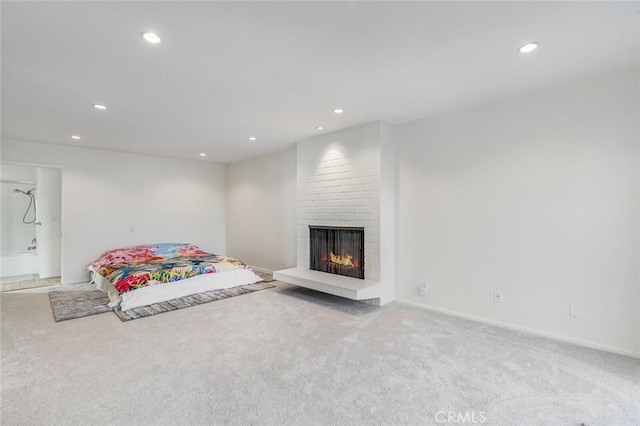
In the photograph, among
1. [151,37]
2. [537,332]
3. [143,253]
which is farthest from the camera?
[143,253]

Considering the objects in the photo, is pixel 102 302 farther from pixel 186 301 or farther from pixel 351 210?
pixel 351 210

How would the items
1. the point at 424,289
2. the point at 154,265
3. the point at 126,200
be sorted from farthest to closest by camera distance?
the point at 126,200 < the point at 154,265 < the point at 424,289

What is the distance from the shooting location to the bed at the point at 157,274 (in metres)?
3.97

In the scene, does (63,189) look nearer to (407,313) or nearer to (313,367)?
(313,367)

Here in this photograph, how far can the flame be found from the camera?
424cm

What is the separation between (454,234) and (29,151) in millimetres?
6841

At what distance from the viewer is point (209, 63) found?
2.41 m

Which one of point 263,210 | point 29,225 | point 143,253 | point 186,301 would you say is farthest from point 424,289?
point 29,225

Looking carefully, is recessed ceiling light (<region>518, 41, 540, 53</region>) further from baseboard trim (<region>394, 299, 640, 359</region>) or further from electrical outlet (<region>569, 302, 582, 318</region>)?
baseboard trim (<region>394, 299, 640, 359</region>)

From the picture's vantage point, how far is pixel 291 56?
2305mm

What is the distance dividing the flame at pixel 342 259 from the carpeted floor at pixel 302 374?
97 cm

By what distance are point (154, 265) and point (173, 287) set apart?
69 centimetres

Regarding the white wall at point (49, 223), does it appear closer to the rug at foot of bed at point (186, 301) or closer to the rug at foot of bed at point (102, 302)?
the rug at foot of bed at point (102, 302)

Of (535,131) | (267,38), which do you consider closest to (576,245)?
(535,131)
